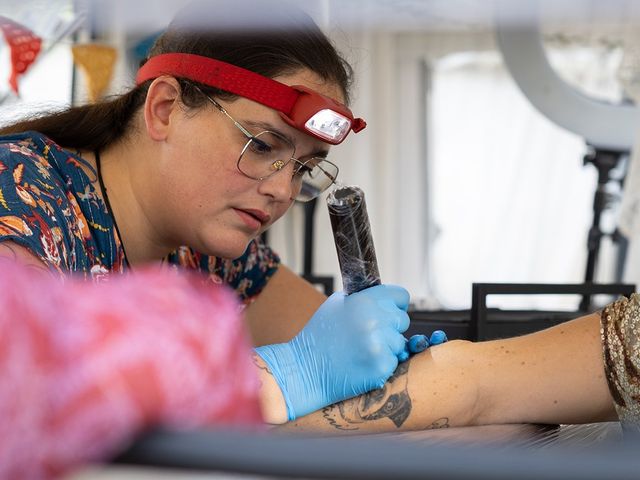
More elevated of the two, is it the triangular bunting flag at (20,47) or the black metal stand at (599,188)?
the triangular bunting flag at (20,47)

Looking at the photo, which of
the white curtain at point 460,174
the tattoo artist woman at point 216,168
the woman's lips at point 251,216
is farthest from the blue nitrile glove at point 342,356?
the white curtain at point 460,174

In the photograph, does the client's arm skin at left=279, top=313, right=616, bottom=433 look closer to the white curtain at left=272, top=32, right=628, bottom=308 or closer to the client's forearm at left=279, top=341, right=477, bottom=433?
the client's forearm at left=279, top=341, right=477, bottom=433

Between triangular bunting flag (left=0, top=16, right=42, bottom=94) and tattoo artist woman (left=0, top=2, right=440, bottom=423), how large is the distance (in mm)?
1231

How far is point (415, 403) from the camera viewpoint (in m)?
1.15

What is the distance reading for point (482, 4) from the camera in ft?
8.60

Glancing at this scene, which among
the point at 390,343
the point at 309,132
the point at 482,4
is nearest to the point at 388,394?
the point at 390,343

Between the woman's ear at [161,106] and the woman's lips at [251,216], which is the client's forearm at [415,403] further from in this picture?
the woman's ear at [161,106]

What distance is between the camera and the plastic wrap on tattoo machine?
117cm

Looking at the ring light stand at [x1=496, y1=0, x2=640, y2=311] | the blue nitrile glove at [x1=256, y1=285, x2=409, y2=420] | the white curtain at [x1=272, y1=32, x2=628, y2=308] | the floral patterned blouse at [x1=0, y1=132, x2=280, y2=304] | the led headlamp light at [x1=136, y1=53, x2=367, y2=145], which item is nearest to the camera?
the floral patterned blouse at [x1=0, y1=132, x2=280, y2=304]

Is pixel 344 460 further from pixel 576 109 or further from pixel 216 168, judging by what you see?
pixel 576 109

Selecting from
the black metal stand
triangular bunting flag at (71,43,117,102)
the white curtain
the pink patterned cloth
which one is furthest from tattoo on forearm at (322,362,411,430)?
the white curtain

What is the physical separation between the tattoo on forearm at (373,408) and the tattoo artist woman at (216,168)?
16mm

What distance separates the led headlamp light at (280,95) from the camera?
1236 mm

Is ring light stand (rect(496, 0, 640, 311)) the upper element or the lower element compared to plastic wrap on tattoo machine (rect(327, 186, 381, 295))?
upper
